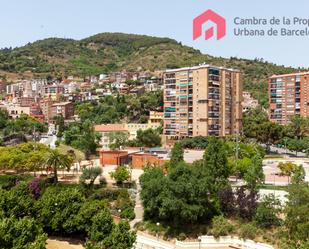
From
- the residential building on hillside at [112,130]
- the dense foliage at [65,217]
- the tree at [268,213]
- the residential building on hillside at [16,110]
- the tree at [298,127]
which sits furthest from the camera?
the residential building on hillside at [16,110]

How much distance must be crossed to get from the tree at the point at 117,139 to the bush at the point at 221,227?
3033 centimetres

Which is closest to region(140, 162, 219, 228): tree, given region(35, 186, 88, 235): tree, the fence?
the fence

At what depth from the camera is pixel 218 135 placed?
2371 inches

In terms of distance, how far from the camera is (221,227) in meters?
26.8

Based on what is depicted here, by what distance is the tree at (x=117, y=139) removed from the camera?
5628 centimetres

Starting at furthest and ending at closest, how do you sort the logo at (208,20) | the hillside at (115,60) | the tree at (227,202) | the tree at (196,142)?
the hillside at (115,60) → the tree at (196,142) → the logo at (208,20) → the tree at (227,202)

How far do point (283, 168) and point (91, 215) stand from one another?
2185cm

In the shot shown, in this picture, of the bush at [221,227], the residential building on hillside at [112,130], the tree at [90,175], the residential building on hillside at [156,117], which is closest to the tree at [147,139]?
the residential building on hillside at [112,130]

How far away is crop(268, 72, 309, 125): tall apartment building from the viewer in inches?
2598

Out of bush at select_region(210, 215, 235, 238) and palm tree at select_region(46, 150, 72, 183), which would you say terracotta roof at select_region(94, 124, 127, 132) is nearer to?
palm tree at select_region(46, 150, 72, 183)

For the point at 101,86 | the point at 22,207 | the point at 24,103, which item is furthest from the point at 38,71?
the point at 22,207

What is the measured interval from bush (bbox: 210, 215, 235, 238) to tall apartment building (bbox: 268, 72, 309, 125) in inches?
1766

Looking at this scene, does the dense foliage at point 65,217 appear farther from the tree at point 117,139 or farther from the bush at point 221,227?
the tree at point 117,139

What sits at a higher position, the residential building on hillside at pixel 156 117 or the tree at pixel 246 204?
the residential building on hillside at pixel 156 117
